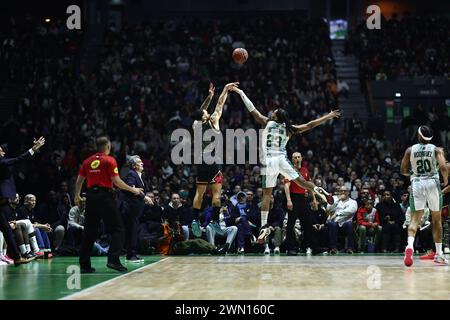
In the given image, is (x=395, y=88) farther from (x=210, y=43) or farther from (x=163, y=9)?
(x=163, y=9)

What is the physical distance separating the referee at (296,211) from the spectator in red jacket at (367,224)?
6.59 ft

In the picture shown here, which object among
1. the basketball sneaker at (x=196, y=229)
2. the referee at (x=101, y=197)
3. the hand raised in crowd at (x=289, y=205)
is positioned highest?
the referee at (x=101, y=197)

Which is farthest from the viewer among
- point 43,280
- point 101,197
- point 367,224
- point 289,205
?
point 367,224

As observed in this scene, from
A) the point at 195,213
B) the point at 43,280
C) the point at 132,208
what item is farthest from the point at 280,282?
the point at 195,213

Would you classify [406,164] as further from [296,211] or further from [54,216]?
[54,216]

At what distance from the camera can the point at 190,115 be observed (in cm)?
2406

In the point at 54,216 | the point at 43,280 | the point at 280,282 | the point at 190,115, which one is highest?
the point at 190,115

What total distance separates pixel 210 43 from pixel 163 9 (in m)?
7.47

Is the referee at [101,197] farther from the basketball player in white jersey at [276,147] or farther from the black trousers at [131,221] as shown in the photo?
the basketball player in white jersey at [276,147]

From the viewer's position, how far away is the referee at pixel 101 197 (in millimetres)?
10164

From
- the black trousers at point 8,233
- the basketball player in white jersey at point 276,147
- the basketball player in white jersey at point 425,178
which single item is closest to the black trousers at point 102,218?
the black trousers at point 8,233

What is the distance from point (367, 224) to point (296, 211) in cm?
282

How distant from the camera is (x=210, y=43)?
2948 cm

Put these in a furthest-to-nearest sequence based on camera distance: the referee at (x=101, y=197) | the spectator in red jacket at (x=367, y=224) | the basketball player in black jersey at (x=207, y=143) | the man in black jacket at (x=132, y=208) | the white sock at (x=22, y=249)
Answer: the spectator in red jacket at (x=367, y=224), the white sock at (x=22, y=249), the basketball player in black jersey at (x=207, y=143), the man in black jacket at (x=132, y=208), the referee at (x=101, y=197)
